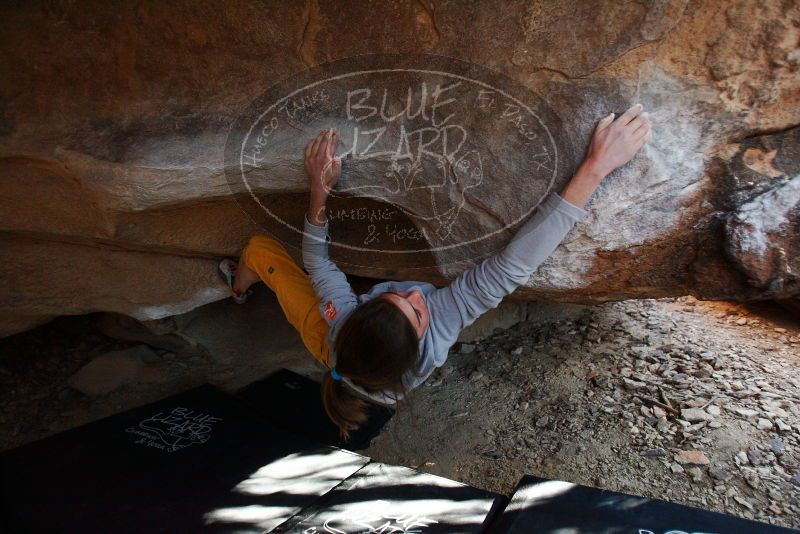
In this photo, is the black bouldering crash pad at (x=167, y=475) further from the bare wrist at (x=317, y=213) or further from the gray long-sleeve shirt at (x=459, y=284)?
the bare wrist at (x=317, y=213)

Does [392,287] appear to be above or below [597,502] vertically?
above

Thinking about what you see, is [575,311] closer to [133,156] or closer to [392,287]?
[392,287]

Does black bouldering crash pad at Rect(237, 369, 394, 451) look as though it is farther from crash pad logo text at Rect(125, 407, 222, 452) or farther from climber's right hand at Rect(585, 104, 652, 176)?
climber's right hand at Rect(585, 104, 652, 176)

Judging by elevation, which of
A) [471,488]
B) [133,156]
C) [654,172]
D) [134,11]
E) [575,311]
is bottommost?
[471,488]

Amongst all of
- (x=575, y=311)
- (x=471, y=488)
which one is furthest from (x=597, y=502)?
(x=575, y=311)

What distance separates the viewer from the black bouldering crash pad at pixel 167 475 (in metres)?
1.33

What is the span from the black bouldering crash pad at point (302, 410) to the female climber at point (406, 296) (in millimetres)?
332

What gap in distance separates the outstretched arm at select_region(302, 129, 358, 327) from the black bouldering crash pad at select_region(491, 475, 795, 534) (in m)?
0.60

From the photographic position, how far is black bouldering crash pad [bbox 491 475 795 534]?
1066 mm

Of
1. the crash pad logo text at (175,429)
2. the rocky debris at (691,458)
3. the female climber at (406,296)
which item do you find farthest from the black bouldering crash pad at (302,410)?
the rocky debris at (691,458)

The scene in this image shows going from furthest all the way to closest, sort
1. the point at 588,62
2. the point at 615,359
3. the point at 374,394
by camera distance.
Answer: the point at 615,359, the point at 374,394, the point at 588,62

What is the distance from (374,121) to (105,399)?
161 cm

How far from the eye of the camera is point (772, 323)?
2.17 metres

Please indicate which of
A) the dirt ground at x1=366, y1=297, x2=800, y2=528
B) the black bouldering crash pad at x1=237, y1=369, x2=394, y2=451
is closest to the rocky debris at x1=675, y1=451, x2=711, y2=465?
the dirt ground at x1=366, y1=297, x2=800, y2=528
